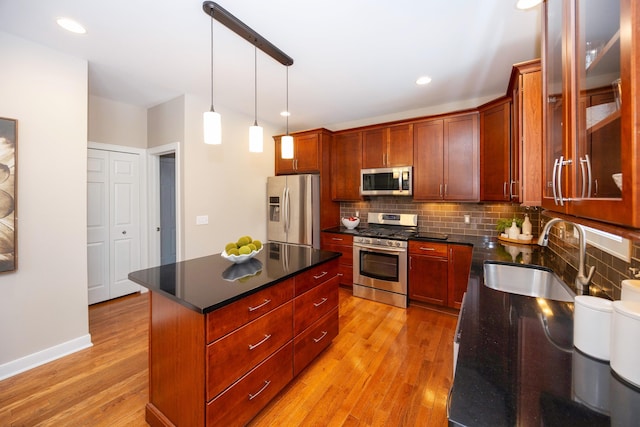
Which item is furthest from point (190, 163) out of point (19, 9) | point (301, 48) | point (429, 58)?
point (429, 58)

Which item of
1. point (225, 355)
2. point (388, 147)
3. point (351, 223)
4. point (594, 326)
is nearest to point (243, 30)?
point (225, 355)

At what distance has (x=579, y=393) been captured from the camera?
686mm

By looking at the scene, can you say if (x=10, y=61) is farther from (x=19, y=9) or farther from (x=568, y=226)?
(x=568, y=226)

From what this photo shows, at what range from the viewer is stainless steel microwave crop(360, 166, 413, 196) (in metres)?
3.56

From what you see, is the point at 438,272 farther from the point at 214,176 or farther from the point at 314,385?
the point at 214,176

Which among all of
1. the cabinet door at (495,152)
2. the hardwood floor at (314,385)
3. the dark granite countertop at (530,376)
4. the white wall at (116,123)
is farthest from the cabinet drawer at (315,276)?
the white wall at (116,123)

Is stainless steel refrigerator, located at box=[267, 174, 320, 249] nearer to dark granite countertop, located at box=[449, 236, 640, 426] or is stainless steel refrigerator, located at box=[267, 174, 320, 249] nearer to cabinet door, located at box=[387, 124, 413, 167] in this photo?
cabinet door, located at box=[387, 124, 413, 167]

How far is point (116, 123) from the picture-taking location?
3471 millimetres

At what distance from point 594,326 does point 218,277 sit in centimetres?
175

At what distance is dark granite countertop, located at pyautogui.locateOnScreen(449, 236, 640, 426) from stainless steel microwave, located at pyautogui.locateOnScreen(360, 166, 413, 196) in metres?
2.45

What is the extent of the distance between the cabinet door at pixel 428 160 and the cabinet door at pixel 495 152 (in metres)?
0.47

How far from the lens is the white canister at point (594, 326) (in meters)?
0.81

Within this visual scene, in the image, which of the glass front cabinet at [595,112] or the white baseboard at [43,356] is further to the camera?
the white baseboard at [43,356]

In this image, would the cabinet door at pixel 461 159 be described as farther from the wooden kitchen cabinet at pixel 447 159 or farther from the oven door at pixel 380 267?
the oven door at pixel 380 267
